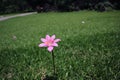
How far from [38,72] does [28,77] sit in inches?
6.4

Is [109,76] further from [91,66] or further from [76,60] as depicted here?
[76,60]

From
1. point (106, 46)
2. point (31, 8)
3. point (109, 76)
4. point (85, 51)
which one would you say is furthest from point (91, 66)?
point (31, 8)

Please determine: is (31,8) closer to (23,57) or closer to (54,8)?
(54,8)

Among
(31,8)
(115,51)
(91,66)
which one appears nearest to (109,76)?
(91,66)

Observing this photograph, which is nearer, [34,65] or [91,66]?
[91,66]

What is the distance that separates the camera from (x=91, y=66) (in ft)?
6.39

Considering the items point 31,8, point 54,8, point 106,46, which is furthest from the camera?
point 31,8

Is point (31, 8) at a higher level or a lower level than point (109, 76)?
lower

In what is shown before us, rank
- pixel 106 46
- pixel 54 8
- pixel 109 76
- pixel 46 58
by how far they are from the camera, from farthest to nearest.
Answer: pixel 54 8 < pixel 106 46 < pixel 46 58 < pixel 109 76

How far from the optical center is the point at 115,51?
7.95 feet

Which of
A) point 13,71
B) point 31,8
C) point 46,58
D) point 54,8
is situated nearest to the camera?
point 13,71

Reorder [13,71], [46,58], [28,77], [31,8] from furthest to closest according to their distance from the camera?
[31,8] < [46,58] < [13,71] < [28,77]

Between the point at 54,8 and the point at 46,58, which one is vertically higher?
the point at 46,58

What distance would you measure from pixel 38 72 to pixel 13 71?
424 mm
